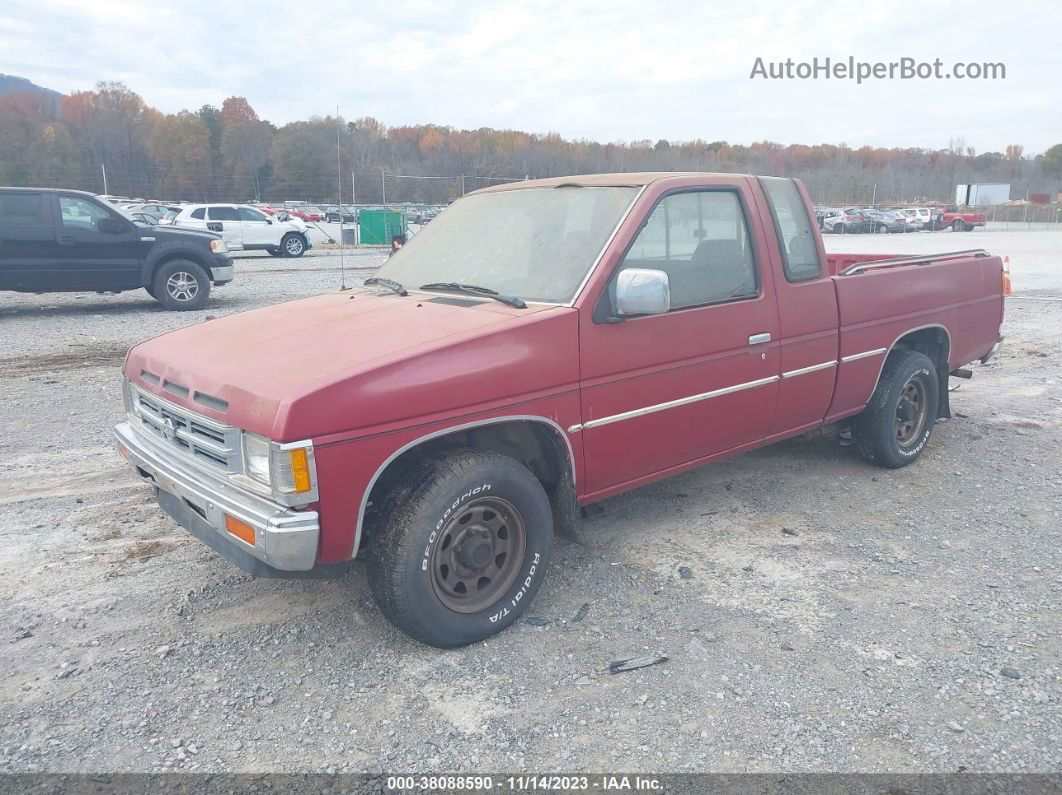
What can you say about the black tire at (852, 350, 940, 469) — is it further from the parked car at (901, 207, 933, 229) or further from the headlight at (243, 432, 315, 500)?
the parked car at (901, 207, 933, 229)

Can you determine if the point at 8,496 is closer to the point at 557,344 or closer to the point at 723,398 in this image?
the point at 557,344

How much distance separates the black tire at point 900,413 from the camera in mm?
5289

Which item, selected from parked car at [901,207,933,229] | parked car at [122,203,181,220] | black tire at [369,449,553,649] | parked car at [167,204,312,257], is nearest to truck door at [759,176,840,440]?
black tire at [369,449,553,649]

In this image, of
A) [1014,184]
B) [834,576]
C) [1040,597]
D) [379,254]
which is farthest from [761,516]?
[1014,184]

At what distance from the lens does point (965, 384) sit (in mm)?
8266

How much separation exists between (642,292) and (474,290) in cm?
86

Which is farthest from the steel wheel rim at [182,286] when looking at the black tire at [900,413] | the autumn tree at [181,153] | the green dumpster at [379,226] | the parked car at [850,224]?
the parked car at [850,224]

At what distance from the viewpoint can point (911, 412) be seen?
5621mm

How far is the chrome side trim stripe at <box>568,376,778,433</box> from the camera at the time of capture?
3.61 metres

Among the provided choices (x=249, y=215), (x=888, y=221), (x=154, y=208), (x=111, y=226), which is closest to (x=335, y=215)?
(x=154, y=208)

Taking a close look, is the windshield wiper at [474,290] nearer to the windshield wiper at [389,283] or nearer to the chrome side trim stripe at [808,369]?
the windshield wiper at [389,283]

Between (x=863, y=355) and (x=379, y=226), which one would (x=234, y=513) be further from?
(x=379, y=226)

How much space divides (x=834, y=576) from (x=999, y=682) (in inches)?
37.7

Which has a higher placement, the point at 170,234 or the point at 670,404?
the point at 170,234
